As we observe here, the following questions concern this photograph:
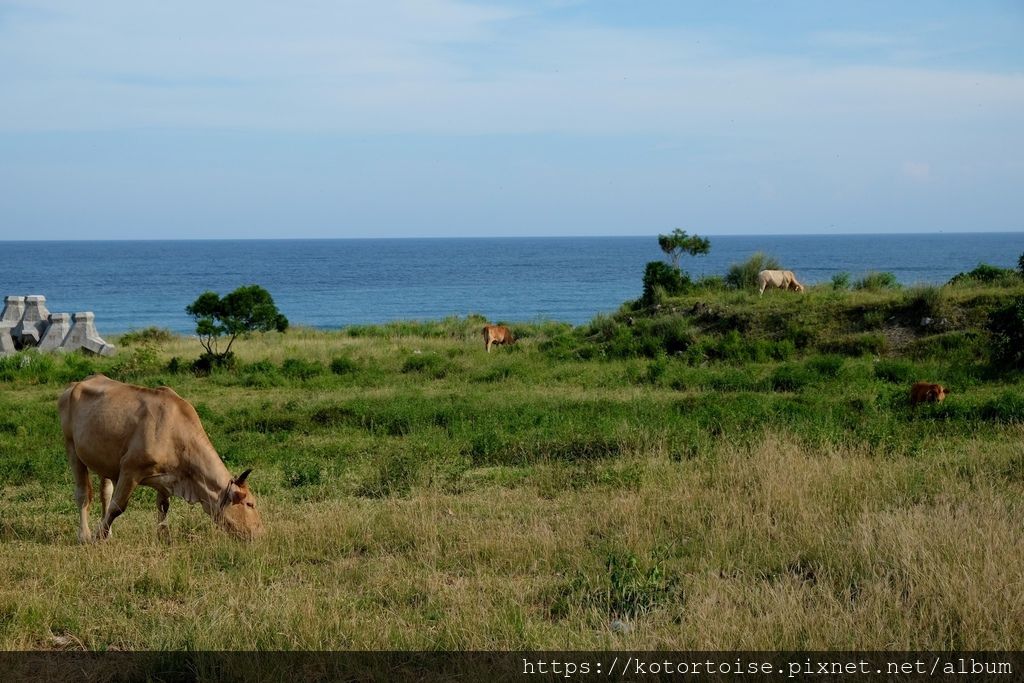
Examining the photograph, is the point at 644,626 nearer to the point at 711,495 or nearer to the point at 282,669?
the point at 282,669

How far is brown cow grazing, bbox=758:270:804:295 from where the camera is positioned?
2938 cm

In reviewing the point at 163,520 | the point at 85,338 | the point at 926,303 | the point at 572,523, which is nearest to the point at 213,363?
the point at 85,338

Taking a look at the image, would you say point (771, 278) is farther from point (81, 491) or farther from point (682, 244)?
point (81, 491)

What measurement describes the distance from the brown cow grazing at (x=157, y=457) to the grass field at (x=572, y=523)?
10.5 inches

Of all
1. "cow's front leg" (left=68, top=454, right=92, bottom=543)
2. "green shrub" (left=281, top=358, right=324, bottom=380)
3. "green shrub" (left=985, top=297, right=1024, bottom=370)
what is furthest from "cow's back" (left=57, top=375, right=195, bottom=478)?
"green shrub" (left=985, top=297, right=1024, bottom=370)

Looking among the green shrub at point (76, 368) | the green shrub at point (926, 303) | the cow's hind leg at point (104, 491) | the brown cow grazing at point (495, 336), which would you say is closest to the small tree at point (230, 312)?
the green shrub at point (76, 368)

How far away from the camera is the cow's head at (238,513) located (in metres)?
8.66

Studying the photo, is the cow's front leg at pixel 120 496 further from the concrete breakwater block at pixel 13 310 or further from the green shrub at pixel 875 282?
the concrete breakwater block at pixel 13 310

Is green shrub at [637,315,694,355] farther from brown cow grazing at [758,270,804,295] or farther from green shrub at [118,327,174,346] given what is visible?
green shrub at [118,327,174,346]

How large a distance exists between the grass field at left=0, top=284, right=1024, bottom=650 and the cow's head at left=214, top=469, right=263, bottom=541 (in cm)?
16

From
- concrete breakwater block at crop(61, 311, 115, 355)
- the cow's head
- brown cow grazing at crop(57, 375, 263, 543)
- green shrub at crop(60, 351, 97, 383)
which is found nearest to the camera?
the cow's head

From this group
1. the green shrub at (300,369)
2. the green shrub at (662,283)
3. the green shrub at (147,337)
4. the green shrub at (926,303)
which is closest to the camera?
the green shrub at (300,369)

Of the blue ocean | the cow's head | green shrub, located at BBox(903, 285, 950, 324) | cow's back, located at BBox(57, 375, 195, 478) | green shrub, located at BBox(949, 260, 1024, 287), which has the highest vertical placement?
green shrub, located at BBox(949, 260, 1024, 287)

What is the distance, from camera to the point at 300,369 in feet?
74.4
